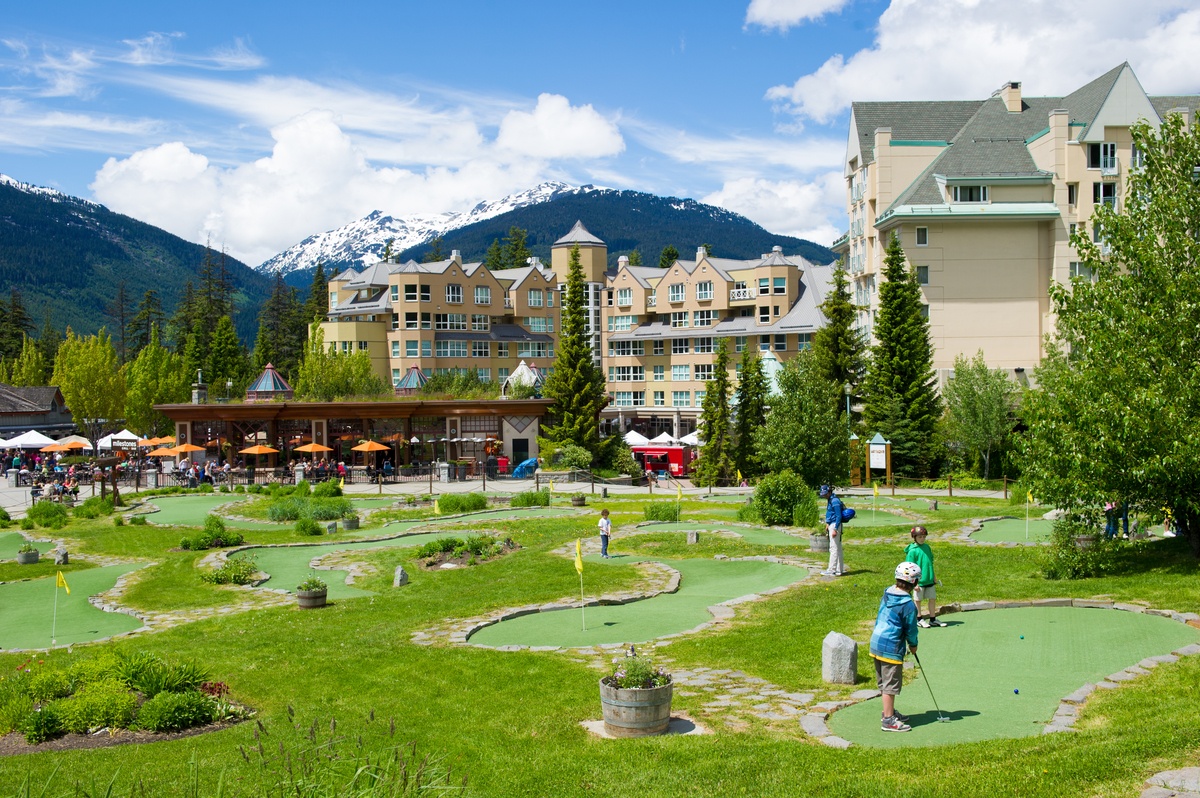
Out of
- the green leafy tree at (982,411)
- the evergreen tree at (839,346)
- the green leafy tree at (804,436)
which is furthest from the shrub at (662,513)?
the evergreen tree at (839,346)

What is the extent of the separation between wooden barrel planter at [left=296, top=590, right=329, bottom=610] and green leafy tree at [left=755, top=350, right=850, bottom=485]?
73.4 ft

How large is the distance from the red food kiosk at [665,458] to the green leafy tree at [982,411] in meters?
18.3

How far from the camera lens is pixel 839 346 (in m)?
58.2

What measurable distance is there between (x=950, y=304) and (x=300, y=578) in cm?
4690

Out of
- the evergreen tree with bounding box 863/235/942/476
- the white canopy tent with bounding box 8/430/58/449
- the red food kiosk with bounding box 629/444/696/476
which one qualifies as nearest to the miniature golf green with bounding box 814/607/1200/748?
the evergreen tree with bounding box 863/235/942/476

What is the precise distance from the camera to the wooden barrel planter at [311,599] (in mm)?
19922

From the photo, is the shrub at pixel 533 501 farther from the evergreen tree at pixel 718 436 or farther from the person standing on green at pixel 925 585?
the person standing on green at pixel 925 585

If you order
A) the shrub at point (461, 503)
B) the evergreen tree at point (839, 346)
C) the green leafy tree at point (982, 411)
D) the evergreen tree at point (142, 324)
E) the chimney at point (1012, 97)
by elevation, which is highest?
the chimney at point (1012, 97)

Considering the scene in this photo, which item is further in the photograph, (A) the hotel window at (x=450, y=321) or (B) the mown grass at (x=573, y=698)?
(A) the hotel window at (x=450, y=321)

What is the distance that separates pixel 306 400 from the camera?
6188cm

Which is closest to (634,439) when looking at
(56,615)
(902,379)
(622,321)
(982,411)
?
(902,379)

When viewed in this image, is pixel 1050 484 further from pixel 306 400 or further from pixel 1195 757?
pixel 306 400

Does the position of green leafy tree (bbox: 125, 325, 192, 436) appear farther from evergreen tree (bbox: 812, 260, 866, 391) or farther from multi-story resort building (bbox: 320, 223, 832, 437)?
evergreen tree (bbox: 812, 260, 866, 391)

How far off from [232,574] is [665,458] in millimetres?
46192
